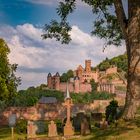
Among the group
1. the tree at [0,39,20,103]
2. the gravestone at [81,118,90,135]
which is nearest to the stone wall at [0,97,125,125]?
the tree at [0,39,20,103]

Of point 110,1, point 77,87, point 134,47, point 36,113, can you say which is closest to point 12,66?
point 36,113

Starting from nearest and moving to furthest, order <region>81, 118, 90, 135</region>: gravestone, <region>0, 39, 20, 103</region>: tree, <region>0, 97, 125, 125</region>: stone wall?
1. <region>81, 118, 90, 135</region>: gravestone
2. <region>0, 39, 20, 103</region>: tree
3. <region>0, 97, 125, 125</region>: stone wall

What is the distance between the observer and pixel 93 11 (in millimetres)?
24797

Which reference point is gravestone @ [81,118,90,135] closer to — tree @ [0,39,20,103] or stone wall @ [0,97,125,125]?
tree @ [0,39,20,103]

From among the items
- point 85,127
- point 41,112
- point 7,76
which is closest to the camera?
point 85,127

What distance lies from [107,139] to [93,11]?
330 inches

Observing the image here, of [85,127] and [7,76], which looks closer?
[85,127]

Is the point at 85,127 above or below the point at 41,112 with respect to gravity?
below

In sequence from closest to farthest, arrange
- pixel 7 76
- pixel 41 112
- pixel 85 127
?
pixel 85 127 < pixel 7 76 < pixel 41 112

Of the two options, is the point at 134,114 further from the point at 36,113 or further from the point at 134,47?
the point at 36,113

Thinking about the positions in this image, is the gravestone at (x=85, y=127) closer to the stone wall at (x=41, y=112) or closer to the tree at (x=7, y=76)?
the tree at (x=7, y=76)

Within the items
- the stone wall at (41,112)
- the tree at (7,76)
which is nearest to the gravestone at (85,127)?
the tree at (7,76)

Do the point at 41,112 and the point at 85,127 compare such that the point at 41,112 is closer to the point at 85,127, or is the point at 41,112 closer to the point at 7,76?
the point at 7,76

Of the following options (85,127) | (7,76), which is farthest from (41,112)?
(85,127)
